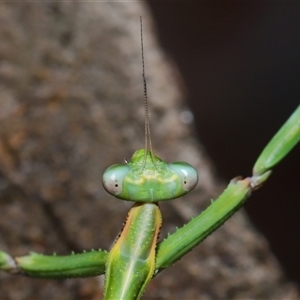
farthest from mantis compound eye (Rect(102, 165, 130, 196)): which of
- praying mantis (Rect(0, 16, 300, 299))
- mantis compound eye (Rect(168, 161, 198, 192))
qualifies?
mantis compound eye (Rect(168, 161, 198, 192))

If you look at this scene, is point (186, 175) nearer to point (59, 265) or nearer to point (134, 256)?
point (134, 256)

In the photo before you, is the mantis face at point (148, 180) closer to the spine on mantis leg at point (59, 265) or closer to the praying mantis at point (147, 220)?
the praying mantis at point (147, 220)

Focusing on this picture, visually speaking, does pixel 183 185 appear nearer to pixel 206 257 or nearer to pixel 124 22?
pixel 206 257

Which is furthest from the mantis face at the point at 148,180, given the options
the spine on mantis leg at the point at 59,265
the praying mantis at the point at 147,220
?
the spine on mantis leg at the point at 59,265

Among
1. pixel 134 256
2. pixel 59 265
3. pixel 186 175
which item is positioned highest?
pixel 186 175

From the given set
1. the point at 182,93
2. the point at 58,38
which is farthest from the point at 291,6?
the point at 58,38

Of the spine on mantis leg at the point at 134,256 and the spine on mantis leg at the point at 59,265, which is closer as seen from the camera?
the spine on mantis leg at the point at 134,256

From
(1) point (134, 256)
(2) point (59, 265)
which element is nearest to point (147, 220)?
(1) point (134, 256)
